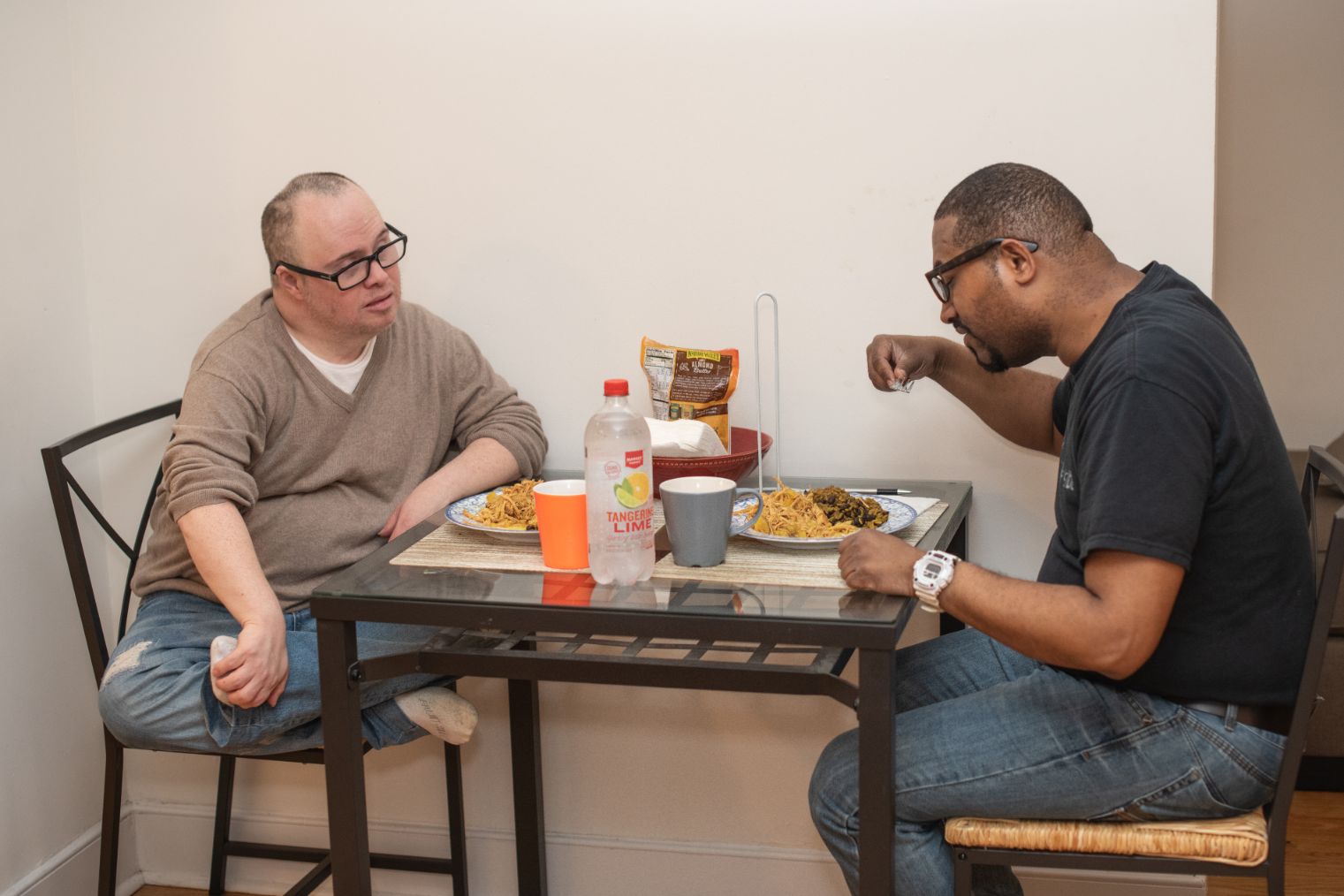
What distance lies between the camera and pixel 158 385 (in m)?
2.34

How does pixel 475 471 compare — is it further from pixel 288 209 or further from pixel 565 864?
pixel 565 864

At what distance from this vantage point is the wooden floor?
7.28ft

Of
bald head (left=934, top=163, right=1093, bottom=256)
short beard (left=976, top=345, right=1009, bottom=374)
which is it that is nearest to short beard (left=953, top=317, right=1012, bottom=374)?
short beard (left=976, top=345, right=1009, bottom=374)

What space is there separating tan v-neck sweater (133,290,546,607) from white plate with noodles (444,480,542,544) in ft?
0.74

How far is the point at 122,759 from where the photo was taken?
79.5 inches

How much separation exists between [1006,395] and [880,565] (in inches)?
22.2

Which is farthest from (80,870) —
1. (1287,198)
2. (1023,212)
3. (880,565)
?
(1287,198)

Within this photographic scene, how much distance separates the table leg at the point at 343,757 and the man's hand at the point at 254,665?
0.52 ft

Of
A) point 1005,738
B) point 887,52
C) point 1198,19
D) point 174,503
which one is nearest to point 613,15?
point 887,52

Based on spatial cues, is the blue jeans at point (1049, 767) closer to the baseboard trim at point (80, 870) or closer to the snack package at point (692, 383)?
the snack package at point (692, 383)

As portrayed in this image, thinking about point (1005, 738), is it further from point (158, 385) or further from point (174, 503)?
point (158, 385)

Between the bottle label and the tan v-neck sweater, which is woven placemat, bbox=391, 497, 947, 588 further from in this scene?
the tan v-neck sweater

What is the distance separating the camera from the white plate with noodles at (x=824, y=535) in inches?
62.1

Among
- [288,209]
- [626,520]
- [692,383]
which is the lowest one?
[626,520]
